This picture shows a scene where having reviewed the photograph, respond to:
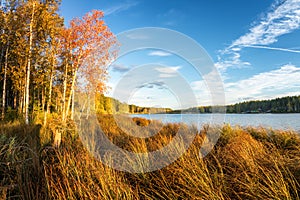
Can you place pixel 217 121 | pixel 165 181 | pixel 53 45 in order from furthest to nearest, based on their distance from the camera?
pixel 53 45 < pixel 217 121 < pixel 165 181

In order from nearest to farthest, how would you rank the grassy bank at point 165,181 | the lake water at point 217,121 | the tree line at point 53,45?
the grassy bank at point 165,181
the lake water at point 217,121
the tree line at point 53,45

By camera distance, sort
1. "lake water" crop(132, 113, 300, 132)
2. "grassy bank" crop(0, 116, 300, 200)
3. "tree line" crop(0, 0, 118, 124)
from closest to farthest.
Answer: "grassy bank" crop(0, 116, 300, 200)
"lake water" crop(132, 113, 300, 132)
"tree line" crop(0, 0, 118, 124)

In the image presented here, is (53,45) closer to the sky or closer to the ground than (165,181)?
closer to the sky

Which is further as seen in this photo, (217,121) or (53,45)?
(53,45)

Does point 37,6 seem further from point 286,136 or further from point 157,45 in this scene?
point 286,136

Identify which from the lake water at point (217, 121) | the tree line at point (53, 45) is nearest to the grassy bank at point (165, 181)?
the lake water at point (217, 121)

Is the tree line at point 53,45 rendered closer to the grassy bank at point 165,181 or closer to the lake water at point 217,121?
the lake water at point 217,121

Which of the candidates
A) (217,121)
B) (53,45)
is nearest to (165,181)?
(217,121)

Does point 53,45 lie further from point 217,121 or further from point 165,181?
point 165,181

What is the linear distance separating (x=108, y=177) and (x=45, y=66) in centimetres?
1361

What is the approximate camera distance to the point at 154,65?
321 inches

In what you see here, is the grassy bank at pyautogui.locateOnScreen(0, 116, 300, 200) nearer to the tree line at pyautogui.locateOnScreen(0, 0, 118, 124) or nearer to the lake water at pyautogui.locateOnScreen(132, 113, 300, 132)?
the lake water at pyautogui.locateOnScreen(132, 113, 300, 132)

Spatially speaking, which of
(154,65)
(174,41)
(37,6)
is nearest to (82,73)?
(37,6)

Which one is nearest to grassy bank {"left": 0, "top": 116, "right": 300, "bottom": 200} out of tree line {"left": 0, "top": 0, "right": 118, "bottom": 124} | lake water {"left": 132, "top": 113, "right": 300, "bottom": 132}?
lake water {"left": 132, "top": 113, "right": 300, "bottom": 132}
